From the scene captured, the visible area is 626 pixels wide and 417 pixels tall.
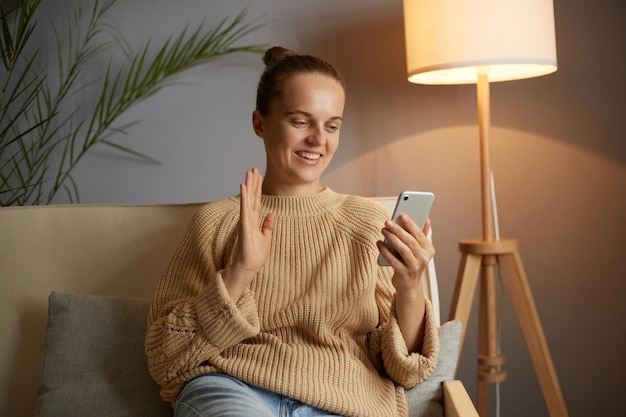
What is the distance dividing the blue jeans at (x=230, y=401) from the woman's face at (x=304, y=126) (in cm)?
47

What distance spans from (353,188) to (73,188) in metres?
0.98

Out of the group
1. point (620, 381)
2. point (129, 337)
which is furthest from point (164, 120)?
point (620, 381)

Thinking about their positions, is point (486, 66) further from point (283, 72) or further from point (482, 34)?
point (283, 72)

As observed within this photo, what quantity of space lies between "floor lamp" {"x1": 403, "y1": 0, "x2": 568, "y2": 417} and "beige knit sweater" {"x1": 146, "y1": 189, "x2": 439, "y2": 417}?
1.81 feet

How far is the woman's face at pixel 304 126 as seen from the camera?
1.60 meters

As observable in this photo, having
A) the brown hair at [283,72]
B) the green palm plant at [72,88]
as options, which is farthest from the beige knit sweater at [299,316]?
the green palm plant at [72,88]

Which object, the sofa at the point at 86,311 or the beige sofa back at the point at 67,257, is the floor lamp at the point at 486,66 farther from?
the beige sofa back at the point at 67,257

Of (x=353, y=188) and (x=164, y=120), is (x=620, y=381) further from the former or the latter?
(x=164, y=120)

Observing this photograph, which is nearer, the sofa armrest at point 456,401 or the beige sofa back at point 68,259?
the sofa armrest at point 456,401

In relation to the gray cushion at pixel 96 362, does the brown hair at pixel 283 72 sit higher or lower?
higher

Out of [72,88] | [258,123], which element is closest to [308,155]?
[258,123]

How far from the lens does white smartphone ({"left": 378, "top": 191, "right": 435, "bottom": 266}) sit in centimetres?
138

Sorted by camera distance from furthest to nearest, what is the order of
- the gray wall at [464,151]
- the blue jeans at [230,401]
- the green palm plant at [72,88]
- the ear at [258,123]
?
the green palm plant at [72,88] < the gray wall at [464,151] < the ear at [258,123] < the blue jeans at [230,401]

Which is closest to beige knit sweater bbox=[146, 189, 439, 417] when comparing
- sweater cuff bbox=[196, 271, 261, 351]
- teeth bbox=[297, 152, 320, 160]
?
sweater cuff bbox=[196, 271, 261, 351]
